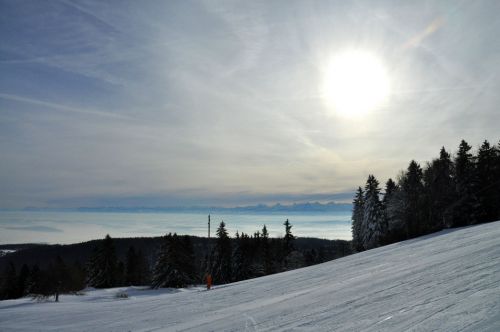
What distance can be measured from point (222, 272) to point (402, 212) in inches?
1390

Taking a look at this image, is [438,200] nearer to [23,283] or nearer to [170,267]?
[170,267]

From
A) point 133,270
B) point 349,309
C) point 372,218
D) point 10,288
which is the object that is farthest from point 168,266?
point 349,309

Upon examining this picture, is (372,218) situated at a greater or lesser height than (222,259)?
greater

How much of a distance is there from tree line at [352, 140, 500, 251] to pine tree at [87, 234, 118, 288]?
44.3m

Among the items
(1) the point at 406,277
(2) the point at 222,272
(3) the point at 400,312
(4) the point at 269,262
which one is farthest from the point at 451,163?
(3) the point at 400,312

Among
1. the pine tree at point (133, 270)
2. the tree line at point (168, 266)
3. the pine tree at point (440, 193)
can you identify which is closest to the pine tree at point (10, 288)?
the tree line at point (168, 266)

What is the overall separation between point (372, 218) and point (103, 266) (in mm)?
47112

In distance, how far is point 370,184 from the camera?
58.7 metres

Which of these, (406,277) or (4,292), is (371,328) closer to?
(406,277)

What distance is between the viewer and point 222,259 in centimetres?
6819

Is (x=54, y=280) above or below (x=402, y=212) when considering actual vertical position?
below

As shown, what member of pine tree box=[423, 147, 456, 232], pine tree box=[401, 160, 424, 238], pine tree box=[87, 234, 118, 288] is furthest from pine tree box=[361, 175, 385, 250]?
pine tree box=[87, 234, 118, 288]

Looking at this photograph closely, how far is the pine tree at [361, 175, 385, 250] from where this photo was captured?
56.3m

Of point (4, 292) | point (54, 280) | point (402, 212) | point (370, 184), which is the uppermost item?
point (370, 184)
